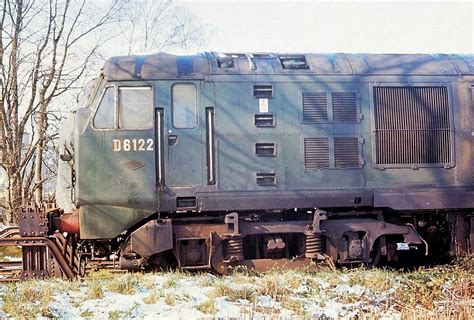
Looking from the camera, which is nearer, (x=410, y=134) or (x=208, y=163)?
(x=208, y=163)

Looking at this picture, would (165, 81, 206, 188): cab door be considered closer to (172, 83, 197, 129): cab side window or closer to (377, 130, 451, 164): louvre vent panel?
(172, 83, 197, 129): cab side window

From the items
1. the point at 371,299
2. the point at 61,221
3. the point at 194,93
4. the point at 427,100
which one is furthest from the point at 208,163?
the point at 427,100

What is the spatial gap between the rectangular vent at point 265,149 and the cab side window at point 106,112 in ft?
7.32

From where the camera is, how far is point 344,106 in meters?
8.60

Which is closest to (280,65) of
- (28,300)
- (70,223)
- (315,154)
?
(315,154)

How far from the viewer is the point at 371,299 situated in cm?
647

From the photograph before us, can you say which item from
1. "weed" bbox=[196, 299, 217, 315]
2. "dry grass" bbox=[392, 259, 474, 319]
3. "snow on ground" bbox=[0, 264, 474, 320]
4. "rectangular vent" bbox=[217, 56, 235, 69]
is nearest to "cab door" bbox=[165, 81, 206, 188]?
"rectangular vent" bbox=[217, 56, 235, 69]

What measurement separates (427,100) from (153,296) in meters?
5.55

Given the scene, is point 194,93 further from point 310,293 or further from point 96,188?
point 310,293

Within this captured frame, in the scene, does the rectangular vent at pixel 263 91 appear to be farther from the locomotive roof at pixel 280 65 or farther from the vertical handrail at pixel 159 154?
the vertical handrail at pixel 159 154

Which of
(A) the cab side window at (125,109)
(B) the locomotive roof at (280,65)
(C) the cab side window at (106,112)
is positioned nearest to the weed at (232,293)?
(A) the cab side window at (125,109)

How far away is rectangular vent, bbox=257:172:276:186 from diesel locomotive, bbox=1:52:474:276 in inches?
0.9

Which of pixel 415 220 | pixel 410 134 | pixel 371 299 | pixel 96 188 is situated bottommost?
pixel 371 299

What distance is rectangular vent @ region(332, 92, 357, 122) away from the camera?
859cm
